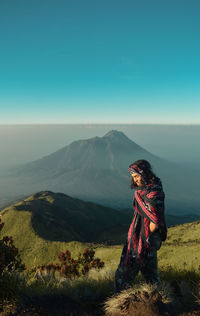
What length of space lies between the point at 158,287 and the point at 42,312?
9.37 ft

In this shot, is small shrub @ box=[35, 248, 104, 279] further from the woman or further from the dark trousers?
the woman

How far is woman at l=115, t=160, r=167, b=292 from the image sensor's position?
16.2 ft

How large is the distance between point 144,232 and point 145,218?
37 cm

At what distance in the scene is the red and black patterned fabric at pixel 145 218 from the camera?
4879 mm

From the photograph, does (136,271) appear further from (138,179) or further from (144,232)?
(138,179)

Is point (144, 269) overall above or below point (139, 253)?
below

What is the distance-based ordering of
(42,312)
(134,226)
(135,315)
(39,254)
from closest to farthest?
(135,315), (42,312), (134,226), (39,254)

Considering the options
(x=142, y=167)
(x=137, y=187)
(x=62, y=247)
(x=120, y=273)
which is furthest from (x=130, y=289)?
(x=62, y=247)

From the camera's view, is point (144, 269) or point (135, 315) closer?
point (135, 315)

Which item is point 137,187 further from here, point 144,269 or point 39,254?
point 39,254

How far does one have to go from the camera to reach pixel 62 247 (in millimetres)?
41531

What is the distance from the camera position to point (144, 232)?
522 cm

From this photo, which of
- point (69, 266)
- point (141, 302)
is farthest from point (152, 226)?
point (69, 266)

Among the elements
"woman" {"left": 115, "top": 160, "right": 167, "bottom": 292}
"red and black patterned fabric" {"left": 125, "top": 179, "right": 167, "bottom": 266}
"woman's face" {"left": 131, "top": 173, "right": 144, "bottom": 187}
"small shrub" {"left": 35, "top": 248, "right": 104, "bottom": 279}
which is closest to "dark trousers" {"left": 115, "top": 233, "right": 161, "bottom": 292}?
"woman" {"left": 115, "top": 160, "right": 167, "bottom": 292}
